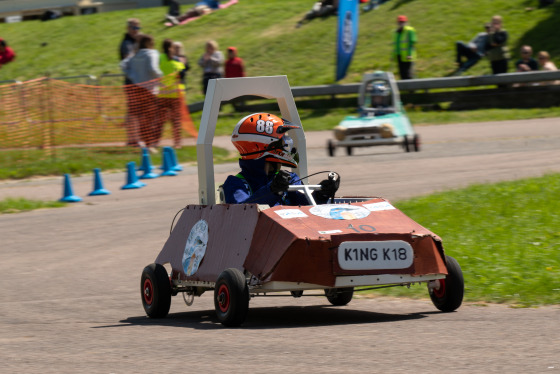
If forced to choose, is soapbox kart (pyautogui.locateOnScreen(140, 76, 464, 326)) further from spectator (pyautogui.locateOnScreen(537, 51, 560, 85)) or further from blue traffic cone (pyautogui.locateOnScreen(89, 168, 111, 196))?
spectator (pyautogui.locateOnScreen(537, 51, 560, 85))

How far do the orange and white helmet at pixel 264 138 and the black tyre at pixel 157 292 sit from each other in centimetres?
123

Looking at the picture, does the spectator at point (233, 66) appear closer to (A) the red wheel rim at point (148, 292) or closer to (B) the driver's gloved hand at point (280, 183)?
(A) the red wheel rim at point (148, 292)

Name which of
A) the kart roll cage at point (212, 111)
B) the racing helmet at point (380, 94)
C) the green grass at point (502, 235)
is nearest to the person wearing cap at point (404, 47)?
the racing helmet at point (380, 94)

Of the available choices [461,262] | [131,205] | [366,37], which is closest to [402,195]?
[131,205]

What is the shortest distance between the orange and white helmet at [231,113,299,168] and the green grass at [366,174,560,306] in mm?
1953

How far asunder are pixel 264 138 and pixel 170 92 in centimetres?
1521

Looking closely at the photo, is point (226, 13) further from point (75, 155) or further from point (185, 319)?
point (185, 319)

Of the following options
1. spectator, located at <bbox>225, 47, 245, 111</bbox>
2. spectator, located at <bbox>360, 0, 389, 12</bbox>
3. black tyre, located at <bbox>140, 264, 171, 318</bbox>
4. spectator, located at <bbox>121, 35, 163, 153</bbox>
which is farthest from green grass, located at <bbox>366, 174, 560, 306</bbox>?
spectator, located at <bbox>360, 0, 389, 12</bbox>

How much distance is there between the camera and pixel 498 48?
95.5 feet

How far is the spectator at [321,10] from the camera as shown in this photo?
40.1m

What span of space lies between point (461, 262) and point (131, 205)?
8.14 metres

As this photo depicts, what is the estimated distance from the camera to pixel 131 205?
683 inches

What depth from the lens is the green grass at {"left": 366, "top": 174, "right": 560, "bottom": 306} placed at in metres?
9.17

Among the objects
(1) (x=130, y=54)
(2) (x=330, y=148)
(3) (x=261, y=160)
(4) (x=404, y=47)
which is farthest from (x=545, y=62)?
(3) (x=261, y=160)
